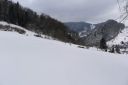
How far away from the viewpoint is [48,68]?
6145mm

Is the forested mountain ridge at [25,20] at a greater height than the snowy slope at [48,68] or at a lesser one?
greater

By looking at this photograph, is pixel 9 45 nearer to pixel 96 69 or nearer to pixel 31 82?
pixel 31 82

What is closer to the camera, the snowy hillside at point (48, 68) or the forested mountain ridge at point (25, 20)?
the snowy hillside at point (48, 68)

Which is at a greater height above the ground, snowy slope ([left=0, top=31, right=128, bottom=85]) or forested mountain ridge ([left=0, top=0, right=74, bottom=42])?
forested mountain ridge ([left=0, top=0, right=74, bottom=42])

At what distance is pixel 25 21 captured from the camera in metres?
93.4

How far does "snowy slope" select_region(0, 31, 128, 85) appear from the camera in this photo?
17.9 feet

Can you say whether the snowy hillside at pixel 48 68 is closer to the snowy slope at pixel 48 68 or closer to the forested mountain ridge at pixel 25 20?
the snowy slope at pixel 48 68

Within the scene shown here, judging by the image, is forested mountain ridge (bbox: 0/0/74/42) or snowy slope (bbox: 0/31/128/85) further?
forested mountain ridge (bbox: 0/0/74/42)

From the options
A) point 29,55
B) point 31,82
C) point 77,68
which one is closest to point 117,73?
point 77,68

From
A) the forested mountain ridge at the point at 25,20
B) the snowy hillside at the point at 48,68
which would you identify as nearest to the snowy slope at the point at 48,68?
the snowy hillside at the point at 48,68

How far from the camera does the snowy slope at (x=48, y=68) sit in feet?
17.9

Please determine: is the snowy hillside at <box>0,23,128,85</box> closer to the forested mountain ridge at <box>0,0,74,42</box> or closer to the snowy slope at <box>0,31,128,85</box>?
the snowy slope at <box>0,31,128,85</box>

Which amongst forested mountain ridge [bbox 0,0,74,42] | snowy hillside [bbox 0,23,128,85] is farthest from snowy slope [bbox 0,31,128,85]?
forested mountain ridge [bbox 0,0,74,42]

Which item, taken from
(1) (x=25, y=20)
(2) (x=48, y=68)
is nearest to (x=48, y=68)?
(2) (x=48, y=68)
